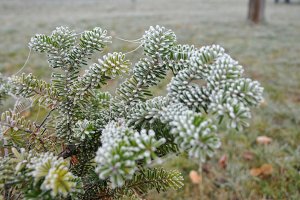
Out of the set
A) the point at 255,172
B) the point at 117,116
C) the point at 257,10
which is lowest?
the point at 257,10

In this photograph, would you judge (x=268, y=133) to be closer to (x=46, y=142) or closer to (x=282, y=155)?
(x=282, y=155)

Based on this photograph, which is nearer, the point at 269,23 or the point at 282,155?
the point at 282,155

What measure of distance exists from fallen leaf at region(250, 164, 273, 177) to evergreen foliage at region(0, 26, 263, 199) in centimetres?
159

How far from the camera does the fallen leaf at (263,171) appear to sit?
2594 mm

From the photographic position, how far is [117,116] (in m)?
1.14

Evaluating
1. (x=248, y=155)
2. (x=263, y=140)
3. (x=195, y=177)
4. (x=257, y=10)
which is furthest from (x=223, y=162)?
(x=257, y=10)

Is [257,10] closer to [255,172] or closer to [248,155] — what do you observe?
[248,155]

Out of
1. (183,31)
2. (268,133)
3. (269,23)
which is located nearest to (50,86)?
(268,133)

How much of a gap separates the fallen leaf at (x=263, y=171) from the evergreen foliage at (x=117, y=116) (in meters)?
1.59

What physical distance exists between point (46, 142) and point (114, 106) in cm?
30

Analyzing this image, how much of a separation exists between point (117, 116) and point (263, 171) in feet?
6.27

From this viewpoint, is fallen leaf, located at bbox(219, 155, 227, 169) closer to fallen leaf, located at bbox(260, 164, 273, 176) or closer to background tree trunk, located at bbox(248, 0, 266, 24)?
fallen leaf, located at bbox(260, 164, 273, 176)

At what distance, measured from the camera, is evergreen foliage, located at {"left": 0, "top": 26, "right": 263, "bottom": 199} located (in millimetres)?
789

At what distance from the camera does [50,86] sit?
4.06ft
